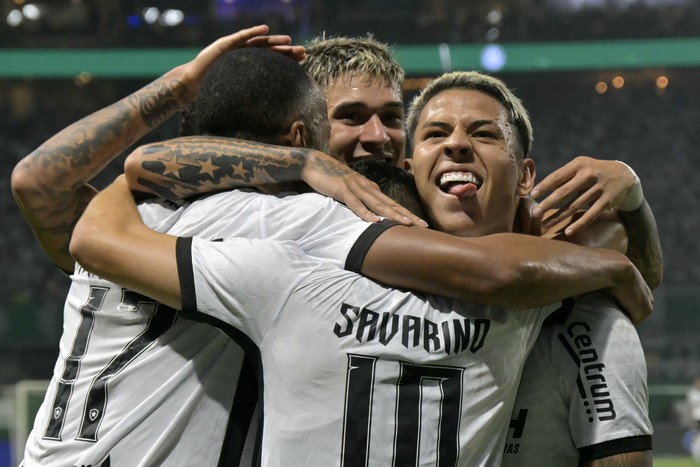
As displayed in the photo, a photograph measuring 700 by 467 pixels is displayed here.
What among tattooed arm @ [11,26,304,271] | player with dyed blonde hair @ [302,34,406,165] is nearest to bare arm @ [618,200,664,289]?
player with dyed blonde hair @ [302,34,406,165]

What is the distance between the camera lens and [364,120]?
11.5 ft

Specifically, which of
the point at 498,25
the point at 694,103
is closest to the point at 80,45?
the point at 498,25

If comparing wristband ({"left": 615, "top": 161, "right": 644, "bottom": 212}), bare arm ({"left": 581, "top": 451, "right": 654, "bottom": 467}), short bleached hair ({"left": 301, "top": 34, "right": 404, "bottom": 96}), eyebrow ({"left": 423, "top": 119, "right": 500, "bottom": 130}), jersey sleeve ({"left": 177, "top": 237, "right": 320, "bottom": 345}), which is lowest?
bare arm ({"left": 581, "top": 451, "right": 654, "bottom": 467})

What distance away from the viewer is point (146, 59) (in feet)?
60.3

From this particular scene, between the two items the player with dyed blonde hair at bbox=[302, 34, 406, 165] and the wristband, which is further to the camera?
the player with dyed blonde hair at bbox=[302, 34, 406, 165]

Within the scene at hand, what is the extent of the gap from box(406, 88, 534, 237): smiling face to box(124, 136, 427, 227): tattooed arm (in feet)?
0.72

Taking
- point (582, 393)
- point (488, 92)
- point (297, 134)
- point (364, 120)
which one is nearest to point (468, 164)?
point (488, 92)

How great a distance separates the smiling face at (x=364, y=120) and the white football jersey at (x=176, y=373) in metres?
1.20

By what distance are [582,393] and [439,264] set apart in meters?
0.54

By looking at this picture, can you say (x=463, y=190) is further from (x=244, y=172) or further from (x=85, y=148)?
(x=85, y=148)

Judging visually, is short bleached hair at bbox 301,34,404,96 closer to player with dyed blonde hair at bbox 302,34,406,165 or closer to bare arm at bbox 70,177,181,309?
player with dyed blonde hair at bbox 302,34,406,165

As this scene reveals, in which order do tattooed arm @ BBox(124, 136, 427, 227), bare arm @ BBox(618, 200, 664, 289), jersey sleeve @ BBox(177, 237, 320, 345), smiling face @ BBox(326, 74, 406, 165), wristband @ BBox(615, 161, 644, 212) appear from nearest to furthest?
jersey sleeve @ BBox(177, 237, 320, 345) < tattooed arm @ BBox(124, 136, 427, 227) < wristband @ BBox(615, 161, 644, 212) < bare arm @ BBox(618, 200, 664, 289) < smiling face @ BBox(326, 74, 406, 165)

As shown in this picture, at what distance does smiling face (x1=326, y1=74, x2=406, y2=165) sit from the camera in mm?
3441

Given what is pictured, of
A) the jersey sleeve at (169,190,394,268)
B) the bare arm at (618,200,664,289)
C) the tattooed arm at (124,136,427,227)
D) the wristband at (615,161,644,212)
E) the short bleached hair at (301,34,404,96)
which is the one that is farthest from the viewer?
the short bleached hair at (301,34,404,96)
